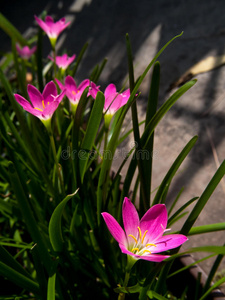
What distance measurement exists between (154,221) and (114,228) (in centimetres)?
8

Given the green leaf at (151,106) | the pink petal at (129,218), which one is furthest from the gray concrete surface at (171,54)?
the pink petal at (129,218)

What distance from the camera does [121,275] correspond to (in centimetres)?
78

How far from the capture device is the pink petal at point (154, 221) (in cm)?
53

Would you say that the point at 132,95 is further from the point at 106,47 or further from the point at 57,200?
the point at 106,47

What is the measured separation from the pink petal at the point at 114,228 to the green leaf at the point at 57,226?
0.22 ft

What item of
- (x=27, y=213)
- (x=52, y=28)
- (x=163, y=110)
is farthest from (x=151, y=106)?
(x=52, y=28)

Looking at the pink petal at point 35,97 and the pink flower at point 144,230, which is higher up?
the pink petal at point 35,97

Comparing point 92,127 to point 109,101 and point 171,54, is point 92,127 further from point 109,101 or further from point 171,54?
point 171,54

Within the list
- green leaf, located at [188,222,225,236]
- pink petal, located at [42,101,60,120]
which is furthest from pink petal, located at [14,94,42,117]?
green leaf, located at [188,222,225,236]

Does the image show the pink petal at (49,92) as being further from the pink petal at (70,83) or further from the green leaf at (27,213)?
the green leaf at (27,213)

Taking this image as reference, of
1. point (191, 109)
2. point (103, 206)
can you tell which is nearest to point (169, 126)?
point (191, 109)

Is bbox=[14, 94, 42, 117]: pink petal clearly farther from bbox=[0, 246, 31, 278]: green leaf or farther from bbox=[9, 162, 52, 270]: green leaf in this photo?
bbox=[0, 246, 31, 278]: green leaf

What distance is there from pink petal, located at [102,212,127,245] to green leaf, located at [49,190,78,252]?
0.07m

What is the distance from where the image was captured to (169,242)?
0.50 m
